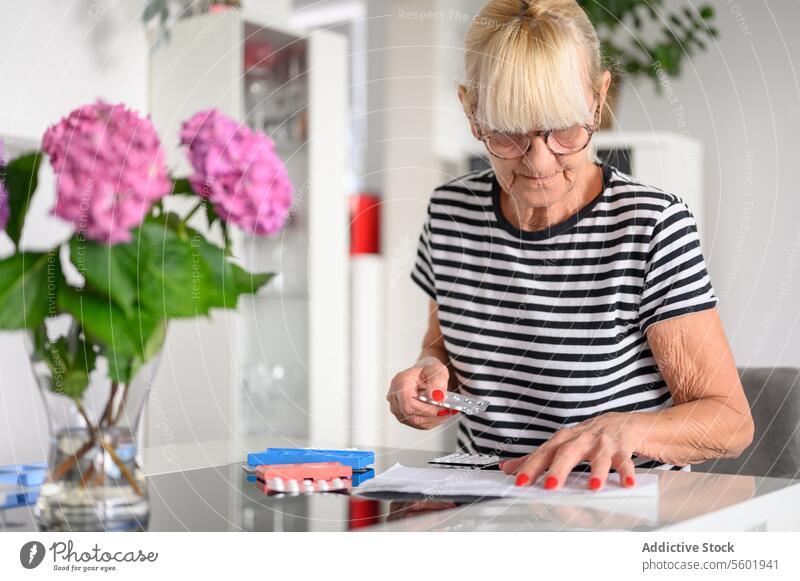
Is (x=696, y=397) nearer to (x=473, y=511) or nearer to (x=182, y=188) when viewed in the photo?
(x=473, y=511)

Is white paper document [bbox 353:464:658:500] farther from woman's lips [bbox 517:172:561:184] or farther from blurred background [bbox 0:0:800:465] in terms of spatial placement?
blurred background [bbox 0:0:800:465]

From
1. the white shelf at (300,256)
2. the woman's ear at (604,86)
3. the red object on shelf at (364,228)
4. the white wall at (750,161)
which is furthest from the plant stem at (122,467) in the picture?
the red object on shelf at (364,228)

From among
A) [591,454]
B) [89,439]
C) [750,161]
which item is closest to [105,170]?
[89,439]

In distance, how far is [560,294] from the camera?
99 centimetres

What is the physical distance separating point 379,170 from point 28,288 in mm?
1745

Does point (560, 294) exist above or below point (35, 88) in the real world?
below

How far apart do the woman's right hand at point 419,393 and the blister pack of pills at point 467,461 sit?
4 centimetres

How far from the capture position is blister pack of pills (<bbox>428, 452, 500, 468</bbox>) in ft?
2.68

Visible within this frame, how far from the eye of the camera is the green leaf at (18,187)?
0.53 metres

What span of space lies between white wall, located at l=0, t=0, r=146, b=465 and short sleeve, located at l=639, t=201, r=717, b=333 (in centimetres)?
84

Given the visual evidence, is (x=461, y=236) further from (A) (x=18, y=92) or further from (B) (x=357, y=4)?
(B) (x=357, y=4)

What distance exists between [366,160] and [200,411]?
8.25 ft

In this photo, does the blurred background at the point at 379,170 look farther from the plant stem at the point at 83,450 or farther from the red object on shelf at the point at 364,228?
the plant stem at the point at 83,450
